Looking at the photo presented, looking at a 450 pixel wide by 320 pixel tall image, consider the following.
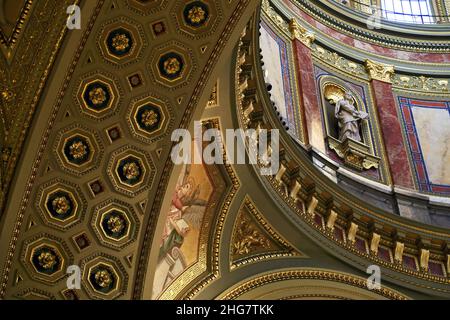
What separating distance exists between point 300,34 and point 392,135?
2.70m

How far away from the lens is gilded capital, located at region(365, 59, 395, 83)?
52.2 feet

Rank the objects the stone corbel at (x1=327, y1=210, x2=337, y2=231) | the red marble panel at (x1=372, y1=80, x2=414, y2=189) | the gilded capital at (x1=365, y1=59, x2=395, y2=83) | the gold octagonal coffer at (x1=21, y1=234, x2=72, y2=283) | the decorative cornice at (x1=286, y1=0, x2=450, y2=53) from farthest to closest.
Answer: the decorative cornice at (x1=286, y1=0, x2=450, y2=53) < the gilded capital at (x1=365, y1=59, x2=395, y2=83) < the red marble panel at (x1=372, y1=80, x2=414, y2=189) < the stone corbel at (x1=327, y1=210, x2=337, y2=231) < the gold octagonal coffer at (x1=21, y1=234, x2=72, y2=283)

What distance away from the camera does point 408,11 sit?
18438mm

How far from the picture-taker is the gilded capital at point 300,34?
15078 millimetres

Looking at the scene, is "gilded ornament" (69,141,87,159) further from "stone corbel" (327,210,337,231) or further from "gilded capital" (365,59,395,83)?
"gilded capital" (365,59,395,83)

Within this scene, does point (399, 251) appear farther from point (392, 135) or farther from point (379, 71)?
point (379, 71)

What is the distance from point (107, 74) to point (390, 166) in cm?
750

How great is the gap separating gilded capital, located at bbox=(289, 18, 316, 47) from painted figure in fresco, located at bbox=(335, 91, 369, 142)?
4.58 feet

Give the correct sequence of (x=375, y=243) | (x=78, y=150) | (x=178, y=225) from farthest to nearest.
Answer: (x=375, y=243), (x=178, y=225), (x=78, y=150)

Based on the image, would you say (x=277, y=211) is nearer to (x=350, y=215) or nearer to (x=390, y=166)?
(x=350, y=215)

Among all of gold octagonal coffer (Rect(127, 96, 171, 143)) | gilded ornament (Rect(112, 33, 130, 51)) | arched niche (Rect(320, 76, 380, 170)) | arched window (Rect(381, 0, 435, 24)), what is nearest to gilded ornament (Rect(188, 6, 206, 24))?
gilded ornament (Rect(112, 33, 130, 51))

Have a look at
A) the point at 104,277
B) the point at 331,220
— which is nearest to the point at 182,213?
the point at 104,277

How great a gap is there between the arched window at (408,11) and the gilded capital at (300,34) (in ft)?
10.7
